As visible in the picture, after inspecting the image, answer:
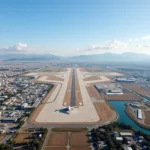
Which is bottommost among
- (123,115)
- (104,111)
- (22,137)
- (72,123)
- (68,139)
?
(123,115)

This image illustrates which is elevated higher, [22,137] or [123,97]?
[123,97]

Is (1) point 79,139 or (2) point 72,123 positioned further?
(2) point 72,123

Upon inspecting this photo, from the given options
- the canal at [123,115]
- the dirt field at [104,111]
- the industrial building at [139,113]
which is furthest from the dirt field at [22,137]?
the industrial building at [139,113]

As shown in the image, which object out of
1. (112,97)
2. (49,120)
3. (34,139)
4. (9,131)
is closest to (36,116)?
(49,120)

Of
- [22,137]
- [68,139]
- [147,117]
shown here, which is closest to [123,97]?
[147,117]

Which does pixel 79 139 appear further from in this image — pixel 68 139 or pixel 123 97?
pixel 123 97

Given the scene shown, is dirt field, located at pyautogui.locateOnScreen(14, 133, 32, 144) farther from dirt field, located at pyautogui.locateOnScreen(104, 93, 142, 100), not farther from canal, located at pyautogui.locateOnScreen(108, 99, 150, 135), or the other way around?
dirt field, located at pyautogui.locateOnScreen(104, 93, 142, 100)

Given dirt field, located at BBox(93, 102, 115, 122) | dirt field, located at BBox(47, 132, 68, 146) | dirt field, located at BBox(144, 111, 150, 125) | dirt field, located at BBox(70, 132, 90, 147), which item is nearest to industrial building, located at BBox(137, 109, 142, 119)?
dirt field, located at BBox(144, 111, 150, 125)
